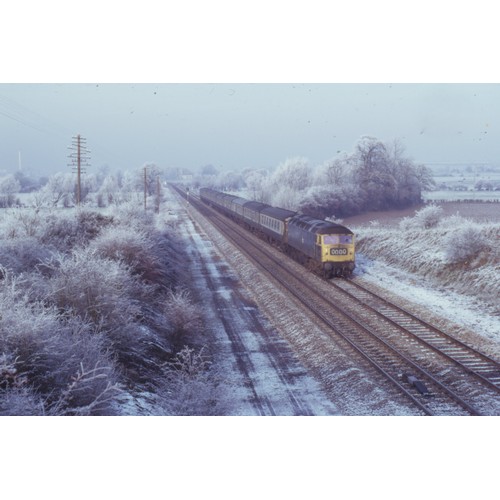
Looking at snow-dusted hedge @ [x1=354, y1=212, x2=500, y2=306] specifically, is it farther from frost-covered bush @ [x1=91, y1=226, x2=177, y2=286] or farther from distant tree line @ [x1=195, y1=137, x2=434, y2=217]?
frost-covered bush @ [x1=91, y1=226, x2=177, y2=286]

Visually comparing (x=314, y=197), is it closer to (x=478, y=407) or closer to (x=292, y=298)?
(x=292, y=298)

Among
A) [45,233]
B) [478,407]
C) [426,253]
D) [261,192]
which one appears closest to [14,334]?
[478,407]

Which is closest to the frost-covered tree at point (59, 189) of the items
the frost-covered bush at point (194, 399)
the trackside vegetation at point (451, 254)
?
the frost-covered bush at point (194, 399)

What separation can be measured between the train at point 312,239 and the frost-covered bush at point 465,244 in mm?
4431

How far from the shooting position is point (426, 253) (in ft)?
87.7

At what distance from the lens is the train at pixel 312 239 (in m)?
23.8

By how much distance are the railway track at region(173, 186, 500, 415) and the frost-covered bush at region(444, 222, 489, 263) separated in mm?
4642

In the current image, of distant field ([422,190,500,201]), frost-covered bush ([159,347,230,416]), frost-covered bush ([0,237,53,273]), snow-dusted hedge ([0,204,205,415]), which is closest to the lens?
snow-dusted hedge ([0,204,205,415])

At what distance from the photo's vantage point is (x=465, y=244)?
2352 cm

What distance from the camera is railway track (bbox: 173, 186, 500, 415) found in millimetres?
11305

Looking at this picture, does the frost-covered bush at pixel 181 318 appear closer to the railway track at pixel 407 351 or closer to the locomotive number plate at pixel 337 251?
the railway track at pixel 407 351

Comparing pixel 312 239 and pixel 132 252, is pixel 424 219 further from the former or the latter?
pixel 132 252

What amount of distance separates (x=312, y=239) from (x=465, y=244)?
22.7 feet

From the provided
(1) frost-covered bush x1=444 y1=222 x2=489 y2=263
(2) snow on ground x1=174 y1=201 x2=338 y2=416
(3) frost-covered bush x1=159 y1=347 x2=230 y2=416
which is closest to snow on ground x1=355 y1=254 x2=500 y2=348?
(1) frost-covered bush x1=444 y1=222 x2=489 y2=263
